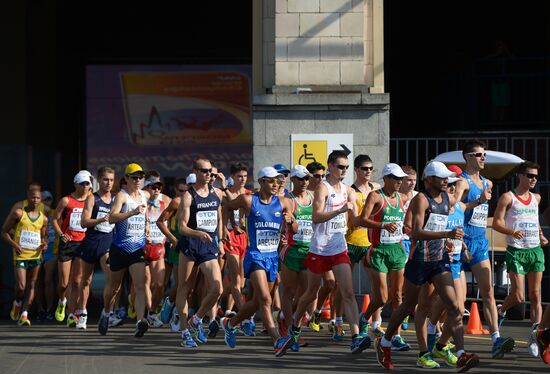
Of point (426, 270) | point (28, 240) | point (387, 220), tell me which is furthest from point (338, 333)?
point (28, 240)

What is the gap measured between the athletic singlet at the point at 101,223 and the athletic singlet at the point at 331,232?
11.7 ft

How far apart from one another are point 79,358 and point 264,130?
6.19 meters

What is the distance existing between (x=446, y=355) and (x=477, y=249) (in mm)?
1327

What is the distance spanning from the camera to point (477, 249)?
13.1m

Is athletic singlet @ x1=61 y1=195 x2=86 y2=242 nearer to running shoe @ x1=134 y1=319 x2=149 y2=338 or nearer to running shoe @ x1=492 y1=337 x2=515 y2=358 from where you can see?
running shoe @ x1=134 y1=319 x2=149 y2=338

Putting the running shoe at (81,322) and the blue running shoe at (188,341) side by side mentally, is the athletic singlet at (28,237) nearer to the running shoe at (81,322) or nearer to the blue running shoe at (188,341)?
the running shoe at (81,322)

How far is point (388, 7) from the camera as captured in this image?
27.4 m

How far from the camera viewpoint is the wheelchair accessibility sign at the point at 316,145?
18.3 meters

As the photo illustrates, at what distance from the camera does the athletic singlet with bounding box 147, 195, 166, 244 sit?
17094 millimetres

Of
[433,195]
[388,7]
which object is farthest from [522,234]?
[388,7]

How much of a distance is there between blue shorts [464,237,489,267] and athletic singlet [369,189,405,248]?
774mm

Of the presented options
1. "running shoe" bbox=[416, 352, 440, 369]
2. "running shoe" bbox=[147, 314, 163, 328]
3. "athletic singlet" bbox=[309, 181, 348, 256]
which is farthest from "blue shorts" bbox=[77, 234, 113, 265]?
"running shoe" bbox=[416, 352, 440, 369]

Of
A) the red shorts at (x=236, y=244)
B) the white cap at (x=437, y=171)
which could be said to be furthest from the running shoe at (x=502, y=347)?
the red shorts at (x=236, y=244)

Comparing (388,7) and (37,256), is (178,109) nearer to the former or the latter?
(388,7)
